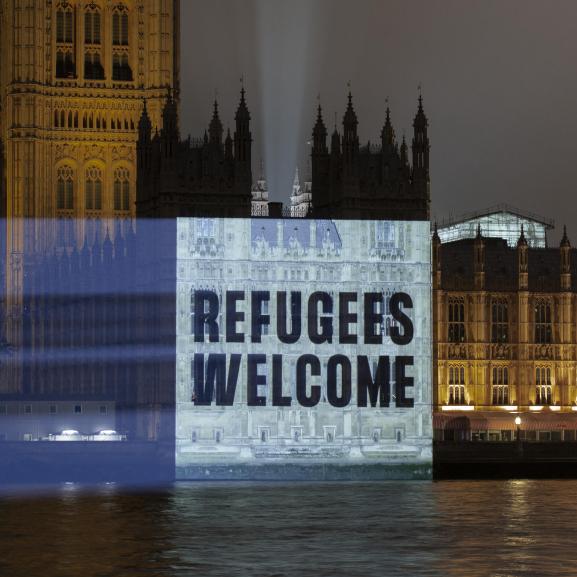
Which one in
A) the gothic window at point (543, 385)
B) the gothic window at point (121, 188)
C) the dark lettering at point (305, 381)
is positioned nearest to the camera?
the dark lettering at point (305, 381)

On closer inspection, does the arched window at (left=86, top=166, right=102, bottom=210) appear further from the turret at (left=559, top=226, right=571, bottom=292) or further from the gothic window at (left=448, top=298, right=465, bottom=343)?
the turret at (left=559, top=226, right=571, bottom=292)

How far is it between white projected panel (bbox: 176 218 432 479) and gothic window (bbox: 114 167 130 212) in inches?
2408

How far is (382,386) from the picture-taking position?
7369 cm

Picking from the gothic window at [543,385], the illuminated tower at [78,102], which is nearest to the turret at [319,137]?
the gothic window at [543,385]

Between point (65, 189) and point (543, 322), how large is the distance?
3572 centimetres

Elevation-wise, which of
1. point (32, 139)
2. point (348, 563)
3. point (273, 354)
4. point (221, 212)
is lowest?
point (348, 563)

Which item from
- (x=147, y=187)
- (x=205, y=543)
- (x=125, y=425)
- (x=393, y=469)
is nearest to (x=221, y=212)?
(x=147, y=187)

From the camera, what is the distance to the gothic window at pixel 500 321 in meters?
115

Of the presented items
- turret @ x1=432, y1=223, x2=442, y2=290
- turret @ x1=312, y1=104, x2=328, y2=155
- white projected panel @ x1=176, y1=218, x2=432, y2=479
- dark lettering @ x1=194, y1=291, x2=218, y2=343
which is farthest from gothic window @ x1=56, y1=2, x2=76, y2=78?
dark lettering @ x1=194, y1=291, x2=218, y2=343

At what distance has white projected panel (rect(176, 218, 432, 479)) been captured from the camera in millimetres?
72688

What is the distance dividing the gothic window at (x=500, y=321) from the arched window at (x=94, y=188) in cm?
3139

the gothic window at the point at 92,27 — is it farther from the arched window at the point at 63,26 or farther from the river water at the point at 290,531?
the river water at the point at 290,531

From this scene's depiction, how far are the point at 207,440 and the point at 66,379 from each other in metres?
37.5

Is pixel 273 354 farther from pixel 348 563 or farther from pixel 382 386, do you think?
pixel 348 563
